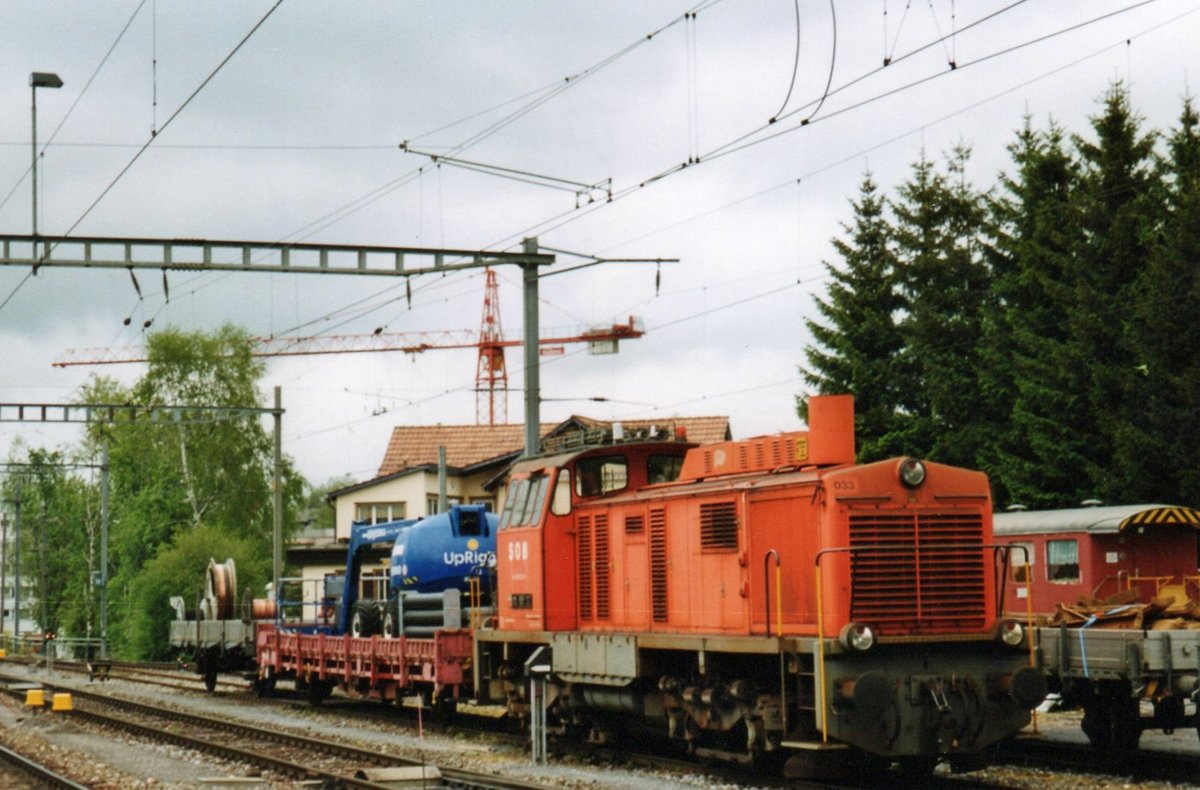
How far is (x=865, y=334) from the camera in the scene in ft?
134

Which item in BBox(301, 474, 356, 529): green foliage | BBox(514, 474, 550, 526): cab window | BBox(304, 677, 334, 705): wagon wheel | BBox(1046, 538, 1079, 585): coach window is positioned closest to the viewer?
BBox(514, 474, 550, 526): cab window

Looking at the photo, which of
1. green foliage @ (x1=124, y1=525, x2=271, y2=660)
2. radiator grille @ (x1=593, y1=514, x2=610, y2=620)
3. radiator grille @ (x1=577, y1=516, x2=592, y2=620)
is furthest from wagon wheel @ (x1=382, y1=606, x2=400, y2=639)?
green foliage @ (x1=124, y1=525, x2=271, y2=660)

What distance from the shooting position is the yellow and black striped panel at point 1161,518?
74.7 feet

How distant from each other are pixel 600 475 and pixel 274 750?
226 inches

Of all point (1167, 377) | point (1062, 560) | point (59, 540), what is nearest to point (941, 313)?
point (1167, 377)

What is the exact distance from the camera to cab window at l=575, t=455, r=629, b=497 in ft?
52.9

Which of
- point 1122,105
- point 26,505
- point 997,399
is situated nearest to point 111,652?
point 26,505

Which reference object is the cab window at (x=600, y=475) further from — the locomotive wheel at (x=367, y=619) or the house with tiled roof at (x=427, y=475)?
the house with tiled roof at (x=427, y=475)

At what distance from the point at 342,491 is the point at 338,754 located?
125 feet

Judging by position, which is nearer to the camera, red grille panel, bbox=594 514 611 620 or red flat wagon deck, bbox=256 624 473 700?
red grille panel, bbox=594 514 611 620

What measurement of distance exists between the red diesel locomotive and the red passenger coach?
961cm

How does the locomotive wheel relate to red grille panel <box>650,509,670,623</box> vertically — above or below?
below

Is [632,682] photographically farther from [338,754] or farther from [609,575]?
[338,754]

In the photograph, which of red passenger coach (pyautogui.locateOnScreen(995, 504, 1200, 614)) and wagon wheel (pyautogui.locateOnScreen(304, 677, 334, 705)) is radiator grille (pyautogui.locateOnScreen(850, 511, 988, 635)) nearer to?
red passenger coach (pyautogui.locateOnScreen(995, 504, 1200, 614))
